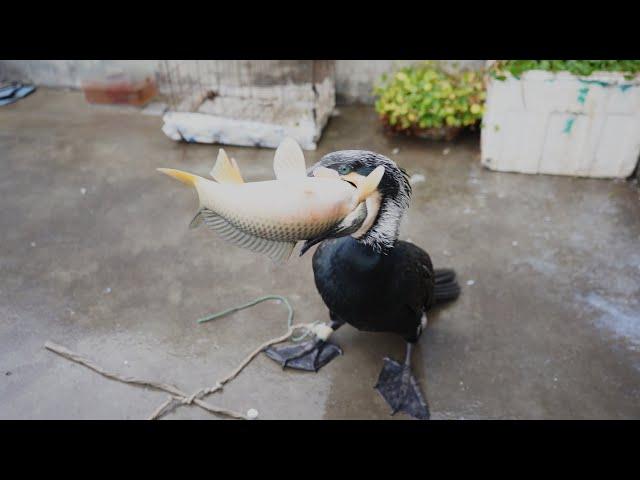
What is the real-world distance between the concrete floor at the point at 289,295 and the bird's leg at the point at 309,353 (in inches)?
2.1

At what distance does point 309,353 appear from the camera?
3018mm

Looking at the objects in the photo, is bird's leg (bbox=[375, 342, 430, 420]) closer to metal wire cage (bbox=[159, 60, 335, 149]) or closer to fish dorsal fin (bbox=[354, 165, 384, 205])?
fish dorsal fin (bbox=[354, 165, 384, 205])

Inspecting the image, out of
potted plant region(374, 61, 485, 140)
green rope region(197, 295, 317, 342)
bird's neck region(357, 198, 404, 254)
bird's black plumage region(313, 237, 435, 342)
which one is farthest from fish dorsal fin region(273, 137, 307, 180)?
potted plant region(374, 61, 485, 140)

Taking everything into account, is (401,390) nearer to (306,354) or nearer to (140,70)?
(306,354)

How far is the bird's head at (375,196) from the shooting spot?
1.87 m

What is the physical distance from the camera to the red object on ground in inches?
232

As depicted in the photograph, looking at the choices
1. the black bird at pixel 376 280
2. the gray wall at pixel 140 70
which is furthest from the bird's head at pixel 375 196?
the gray wall at pixel 140 70

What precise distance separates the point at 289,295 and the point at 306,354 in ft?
1.79

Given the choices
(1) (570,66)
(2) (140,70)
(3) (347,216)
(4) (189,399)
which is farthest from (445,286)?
(2) (140,70)

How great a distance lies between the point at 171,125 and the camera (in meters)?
5.07

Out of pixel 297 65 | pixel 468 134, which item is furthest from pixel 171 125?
pixel 468 134

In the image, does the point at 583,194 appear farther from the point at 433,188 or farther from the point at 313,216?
the point at 313,216

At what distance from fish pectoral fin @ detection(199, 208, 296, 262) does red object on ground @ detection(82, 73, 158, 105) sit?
16.2 feet

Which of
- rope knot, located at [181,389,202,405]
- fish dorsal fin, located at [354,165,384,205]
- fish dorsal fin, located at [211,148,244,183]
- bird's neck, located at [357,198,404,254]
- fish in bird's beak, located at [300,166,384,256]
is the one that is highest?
fish dorsal fin, located at [211,148,244,183]
